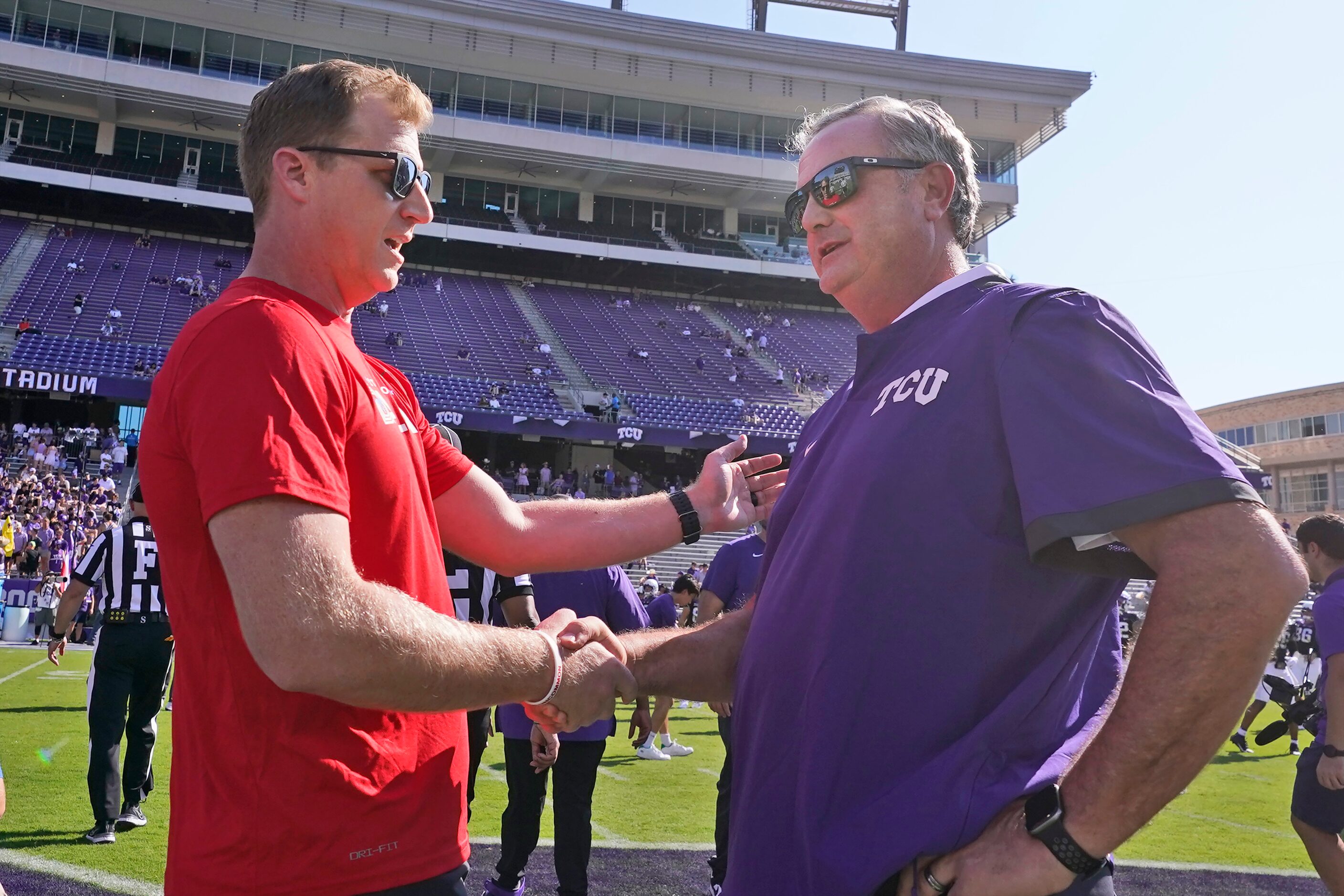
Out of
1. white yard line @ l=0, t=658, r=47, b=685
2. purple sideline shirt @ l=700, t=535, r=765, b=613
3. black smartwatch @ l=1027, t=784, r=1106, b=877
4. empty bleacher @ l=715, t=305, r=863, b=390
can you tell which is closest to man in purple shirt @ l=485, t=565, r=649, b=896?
purple sideline shirt @ l=700, t=535, r=765, b=613

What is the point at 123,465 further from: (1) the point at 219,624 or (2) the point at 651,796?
(1) the point at 219,624

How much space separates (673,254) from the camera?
41812mm

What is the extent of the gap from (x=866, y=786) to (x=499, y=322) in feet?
123

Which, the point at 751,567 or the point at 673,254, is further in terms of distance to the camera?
the point at 673,254

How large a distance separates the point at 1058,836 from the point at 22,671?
53.2 feet

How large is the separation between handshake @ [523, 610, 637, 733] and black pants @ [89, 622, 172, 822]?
527cm

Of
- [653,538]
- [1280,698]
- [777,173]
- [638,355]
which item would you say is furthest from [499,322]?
[653,538]

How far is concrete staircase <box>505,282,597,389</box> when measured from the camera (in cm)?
3450

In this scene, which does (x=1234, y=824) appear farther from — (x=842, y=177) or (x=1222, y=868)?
(x=842, y=177)

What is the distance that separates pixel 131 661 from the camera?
21.8ft

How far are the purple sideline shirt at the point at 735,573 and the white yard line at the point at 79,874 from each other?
386 cm

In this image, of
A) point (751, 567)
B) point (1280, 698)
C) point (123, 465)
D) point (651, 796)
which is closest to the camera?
point (751, 567)

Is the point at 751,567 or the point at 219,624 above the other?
the point at 219,624

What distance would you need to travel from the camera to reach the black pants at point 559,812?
518cm
